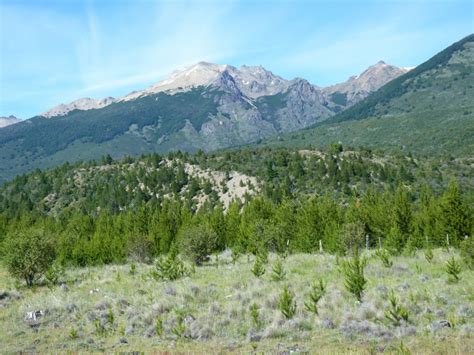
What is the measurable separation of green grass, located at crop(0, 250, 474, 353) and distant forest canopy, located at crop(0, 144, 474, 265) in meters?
14.9

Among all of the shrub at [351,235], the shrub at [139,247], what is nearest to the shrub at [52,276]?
the shrub at [139,247]

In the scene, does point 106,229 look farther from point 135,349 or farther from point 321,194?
point 135,349

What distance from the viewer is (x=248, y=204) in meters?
72.0

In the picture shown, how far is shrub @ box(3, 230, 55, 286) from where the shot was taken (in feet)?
106

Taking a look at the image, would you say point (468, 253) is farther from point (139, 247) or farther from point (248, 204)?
point (248, 204)

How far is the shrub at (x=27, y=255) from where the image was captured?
32312 millimetres

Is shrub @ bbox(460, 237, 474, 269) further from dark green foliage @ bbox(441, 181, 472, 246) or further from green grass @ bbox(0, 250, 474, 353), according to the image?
dark green foliage @ bbox(441, 181, 472, 246)

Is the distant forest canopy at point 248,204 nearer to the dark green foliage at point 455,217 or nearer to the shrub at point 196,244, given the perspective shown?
the dark green foliage at point 455,217

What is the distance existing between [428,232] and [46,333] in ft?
137

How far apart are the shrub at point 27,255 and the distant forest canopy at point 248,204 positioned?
117 centimetres

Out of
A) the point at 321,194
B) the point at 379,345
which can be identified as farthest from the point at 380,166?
the point at 379,345

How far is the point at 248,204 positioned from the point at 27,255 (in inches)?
1716

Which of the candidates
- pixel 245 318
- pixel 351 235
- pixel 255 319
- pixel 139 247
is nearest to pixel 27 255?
pixel 139 247

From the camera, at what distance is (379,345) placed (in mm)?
13234
